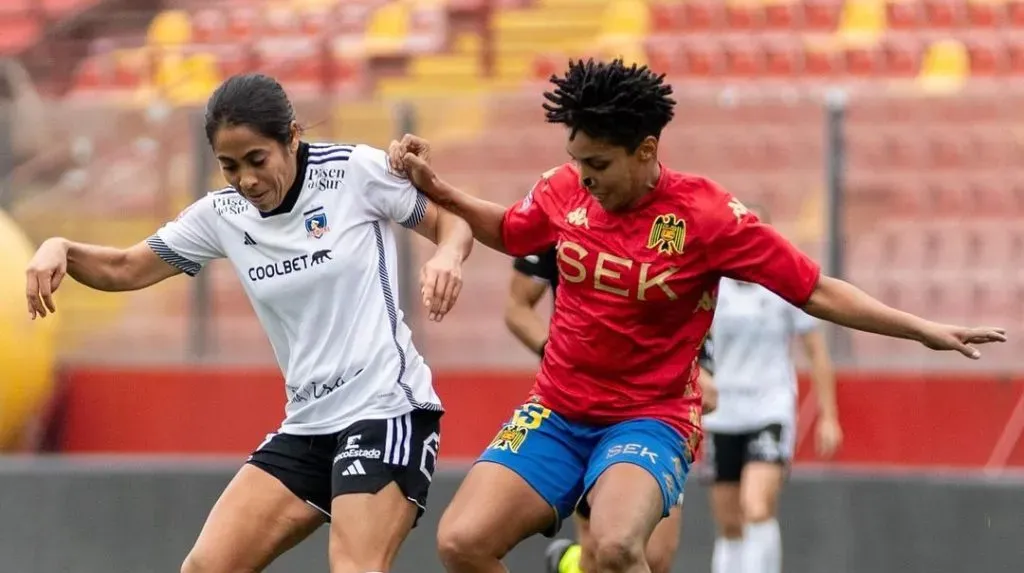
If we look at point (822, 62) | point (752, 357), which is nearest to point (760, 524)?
point (752, 357)

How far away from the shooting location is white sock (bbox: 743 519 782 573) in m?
9.15

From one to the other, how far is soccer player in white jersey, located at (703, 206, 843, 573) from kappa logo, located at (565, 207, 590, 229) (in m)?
3.33

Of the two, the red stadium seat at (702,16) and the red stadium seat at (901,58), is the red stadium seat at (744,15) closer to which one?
the red stadium seat at (702,16)

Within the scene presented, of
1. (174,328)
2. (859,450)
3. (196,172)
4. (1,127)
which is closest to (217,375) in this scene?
(174,328)

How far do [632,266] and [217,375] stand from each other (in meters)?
6.26

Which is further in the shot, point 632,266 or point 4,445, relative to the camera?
point 4,445

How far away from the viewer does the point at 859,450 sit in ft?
36.3

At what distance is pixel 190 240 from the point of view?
6.21 metres

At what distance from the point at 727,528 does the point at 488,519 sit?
358 cm

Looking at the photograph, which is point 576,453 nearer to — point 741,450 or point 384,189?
point 384,189

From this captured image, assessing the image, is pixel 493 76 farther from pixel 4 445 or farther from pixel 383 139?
pixel 4 445

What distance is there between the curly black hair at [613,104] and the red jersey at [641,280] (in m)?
0.27

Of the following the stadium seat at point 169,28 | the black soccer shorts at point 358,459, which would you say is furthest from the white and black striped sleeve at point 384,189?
the stadium seat at point 169,28

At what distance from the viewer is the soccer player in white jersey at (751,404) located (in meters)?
9.37
